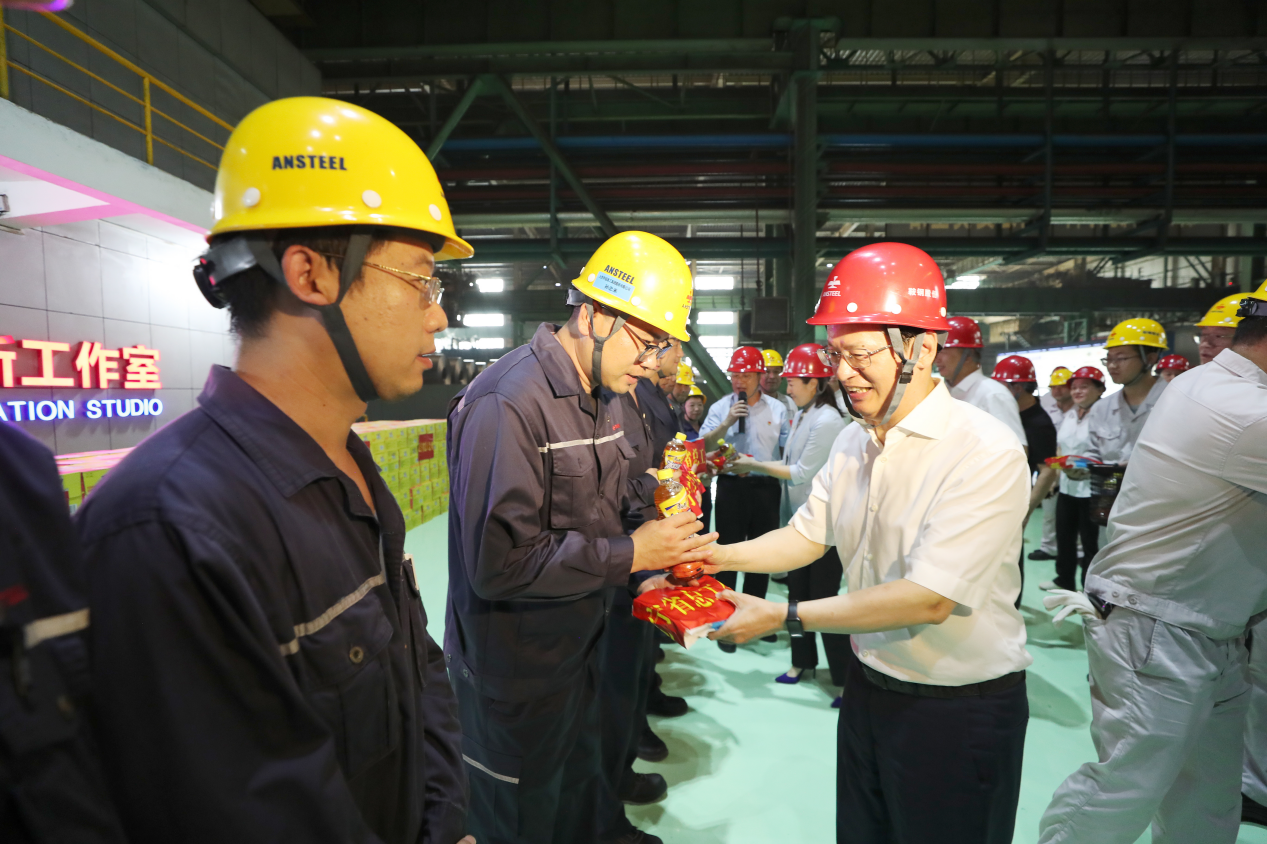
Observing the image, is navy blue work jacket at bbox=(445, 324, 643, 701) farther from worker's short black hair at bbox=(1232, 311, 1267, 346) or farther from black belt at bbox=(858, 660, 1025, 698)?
worker's short black hair at bbox=(1232, 311, 1267, 346)

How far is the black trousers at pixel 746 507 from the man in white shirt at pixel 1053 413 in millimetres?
4386

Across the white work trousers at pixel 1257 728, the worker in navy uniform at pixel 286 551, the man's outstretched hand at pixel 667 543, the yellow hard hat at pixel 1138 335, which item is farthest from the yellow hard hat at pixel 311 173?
the yellow hard hat at pixel 1138 335

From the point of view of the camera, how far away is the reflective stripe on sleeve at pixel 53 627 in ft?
2.07

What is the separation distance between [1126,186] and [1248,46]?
7.25 ft

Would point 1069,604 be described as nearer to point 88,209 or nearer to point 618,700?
point 618,700

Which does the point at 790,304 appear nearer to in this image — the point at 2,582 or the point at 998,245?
the point at 998,245

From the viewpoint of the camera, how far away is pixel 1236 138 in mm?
9461

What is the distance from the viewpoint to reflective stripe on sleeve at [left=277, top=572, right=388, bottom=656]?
0.93 meters

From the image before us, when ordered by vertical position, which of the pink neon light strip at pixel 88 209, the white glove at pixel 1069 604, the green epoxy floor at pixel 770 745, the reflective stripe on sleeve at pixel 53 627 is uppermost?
the pink neon light strip at pixel 88 209

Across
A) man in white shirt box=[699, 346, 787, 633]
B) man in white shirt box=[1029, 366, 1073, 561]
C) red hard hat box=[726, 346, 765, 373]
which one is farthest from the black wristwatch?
man in white shirt box=[1029, 366, 1073, 561]

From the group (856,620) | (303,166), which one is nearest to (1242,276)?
(856,620)

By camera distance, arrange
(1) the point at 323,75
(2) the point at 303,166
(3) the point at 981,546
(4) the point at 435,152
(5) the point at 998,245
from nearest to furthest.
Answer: (2) the point at 303,166 < (3) the point at 981,546 < (4) the point at 435,152 < (1) the point at 323,75 < (5) the point at 998,245

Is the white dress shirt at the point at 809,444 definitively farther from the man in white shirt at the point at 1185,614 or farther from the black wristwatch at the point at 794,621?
the black wristwatch at the point at 794,621

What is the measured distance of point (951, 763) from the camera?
5.68 feet
